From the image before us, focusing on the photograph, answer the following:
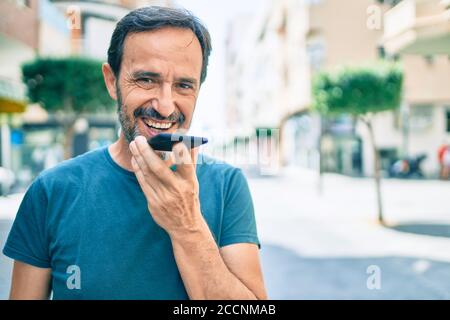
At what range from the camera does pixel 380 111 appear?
804 centimetres

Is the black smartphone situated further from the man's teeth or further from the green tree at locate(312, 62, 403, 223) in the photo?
the green tree at locate(312, 62, 403, 223)

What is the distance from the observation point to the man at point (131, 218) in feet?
3.49

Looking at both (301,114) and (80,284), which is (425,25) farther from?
(301,114)

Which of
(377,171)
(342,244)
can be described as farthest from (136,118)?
(377,171)

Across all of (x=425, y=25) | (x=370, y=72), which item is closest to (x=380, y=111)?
(x=370, y=72)

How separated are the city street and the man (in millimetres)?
150

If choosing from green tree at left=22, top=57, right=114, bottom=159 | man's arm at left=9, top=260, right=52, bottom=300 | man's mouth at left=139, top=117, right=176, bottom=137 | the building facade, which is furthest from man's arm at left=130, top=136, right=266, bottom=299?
the building facade

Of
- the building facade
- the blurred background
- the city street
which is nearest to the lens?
the blurred background

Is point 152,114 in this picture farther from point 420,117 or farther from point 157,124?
point 420,117

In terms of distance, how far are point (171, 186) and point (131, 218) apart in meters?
0.23

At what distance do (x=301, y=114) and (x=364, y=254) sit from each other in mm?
13191

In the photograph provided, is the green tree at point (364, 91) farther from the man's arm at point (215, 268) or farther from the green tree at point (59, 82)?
the man's arm at point (215, 268)

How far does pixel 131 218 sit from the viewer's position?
1093 millimetres

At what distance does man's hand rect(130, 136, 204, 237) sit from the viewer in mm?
884
